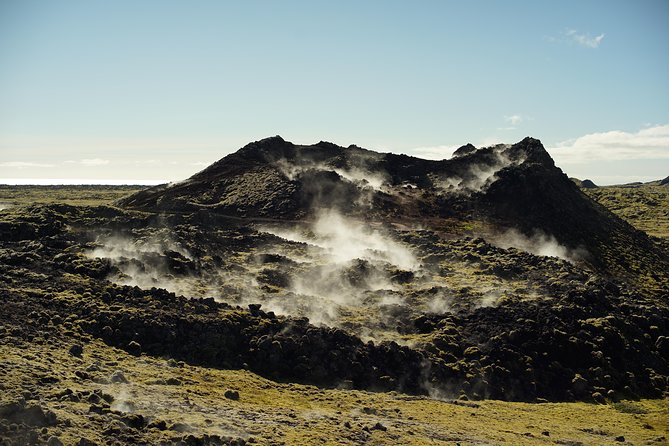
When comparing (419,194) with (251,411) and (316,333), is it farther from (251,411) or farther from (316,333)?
(251,411)

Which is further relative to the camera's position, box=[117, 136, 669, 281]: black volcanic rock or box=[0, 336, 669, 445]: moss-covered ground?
box=[117, 136, 669, 281]: black volcanic rock

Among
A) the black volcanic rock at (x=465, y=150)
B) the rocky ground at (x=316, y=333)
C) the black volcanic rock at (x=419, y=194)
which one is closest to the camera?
the rocky ground at (x=316, y=333)

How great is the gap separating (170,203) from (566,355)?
6763 cm

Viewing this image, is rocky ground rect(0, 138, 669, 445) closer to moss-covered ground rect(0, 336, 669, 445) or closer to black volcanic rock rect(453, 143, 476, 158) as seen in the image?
→ moss-covered ground rect(0, 336, 669, 445)

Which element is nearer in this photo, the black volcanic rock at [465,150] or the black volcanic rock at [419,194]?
the black volcanic rock at [419,194]

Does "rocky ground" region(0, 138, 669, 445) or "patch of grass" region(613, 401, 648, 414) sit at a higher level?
"rocky ground" region(0, 138, 669, 445)

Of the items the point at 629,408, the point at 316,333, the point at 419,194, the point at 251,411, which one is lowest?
the point at 629,408

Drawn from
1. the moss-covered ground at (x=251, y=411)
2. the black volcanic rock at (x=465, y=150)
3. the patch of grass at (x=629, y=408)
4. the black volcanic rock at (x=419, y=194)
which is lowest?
the patch of grass at (x=629, y=408)

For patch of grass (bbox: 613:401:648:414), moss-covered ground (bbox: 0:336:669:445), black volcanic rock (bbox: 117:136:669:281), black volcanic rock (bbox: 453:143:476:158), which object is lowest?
patch of grass (bbox: 613:401:648:414)

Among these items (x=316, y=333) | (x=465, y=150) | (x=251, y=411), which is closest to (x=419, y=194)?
(x=465, y=150)

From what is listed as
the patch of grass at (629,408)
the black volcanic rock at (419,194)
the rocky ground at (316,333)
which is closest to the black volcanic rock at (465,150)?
the black volcanic rock at (419,194)

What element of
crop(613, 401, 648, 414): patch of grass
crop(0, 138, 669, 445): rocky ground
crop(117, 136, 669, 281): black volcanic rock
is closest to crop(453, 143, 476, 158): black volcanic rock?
crop(117, 136, 669, 281): black volcanic rock

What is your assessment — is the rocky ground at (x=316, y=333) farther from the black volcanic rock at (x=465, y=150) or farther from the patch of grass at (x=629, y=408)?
the black volcanic rock at (x=465, y=150)

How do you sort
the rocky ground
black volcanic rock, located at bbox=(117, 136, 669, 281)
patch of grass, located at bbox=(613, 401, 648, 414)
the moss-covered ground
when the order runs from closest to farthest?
the moss-covered ground → the rocky ground → patch of grass, located at bbox=(613, 401, 648, 414) → black volcanic rock, located at bbox=(117, 136, 669, 281)
